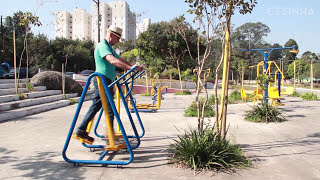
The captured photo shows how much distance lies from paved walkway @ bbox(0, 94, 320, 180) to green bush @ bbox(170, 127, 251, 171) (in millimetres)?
134

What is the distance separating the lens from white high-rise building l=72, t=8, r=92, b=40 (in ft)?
344

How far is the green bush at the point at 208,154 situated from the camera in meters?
3.17

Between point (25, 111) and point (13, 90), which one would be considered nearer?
point (25, 111)

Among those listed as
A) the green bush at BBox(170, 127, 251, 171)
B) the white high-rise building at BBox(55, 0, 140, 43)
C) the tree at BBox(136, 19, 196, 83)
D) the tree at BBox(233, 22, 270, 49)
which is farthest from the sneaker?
the white high-rise building at BBox(55, 0, 140, 43)

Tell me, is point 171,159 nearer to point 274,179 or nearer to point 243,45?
point 274,179

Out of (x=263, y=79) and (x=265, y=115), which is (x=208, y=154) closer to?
(x=265, y=115)

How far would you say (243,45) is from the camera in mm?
76688

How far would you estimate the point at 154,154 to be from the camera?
3793 millimetres

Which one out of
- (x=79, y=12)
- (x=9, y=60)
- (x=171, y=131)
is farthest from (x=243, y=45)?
(x=171, y=131)

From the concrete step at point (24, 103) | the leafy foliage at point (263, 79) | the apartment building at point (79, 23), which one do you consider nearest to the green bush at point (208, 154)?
the leafy foliage at point (263, 79)

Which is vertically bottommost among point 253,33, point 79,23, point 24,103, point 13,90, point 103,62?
point 24,103

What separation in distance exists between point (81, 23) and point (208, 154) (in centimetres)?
11125

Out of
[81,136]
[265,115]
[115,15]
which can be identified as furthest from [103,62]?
[115,15]

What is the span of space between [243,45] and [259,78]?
73.2m
